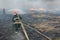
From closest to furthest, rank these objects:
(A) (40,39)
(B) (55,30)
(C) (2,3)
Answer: (A) (40,39) < (B) (55,30) < (C) (2,3)

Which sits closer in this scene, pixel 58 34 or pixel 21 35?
pixel 21 35

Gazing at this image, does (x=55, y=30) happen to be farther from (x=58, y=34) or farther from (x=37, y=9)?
(x=37, y=9)

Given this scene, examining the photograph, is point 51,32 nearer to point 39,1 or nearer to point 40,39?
point 40,39

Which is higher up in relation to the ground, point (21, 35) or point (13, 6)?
point (21, 35)

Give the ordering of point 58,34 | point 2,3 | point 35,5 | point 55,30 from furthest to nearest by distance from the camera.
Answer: point 35,5
point 2,3
point 55,30
point 58,34

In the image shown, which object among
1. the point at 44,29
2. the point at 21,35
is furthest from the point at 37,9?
the point at 21,35

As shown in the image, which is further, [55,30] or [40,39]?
[55,30]

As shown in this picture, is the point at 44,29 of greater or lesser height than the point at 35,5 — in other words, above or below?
above

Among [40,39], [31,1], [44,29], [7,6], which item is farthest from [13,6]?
[40,39]

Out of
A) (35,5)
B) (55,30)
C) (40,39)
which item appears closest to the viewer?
(40,39)
